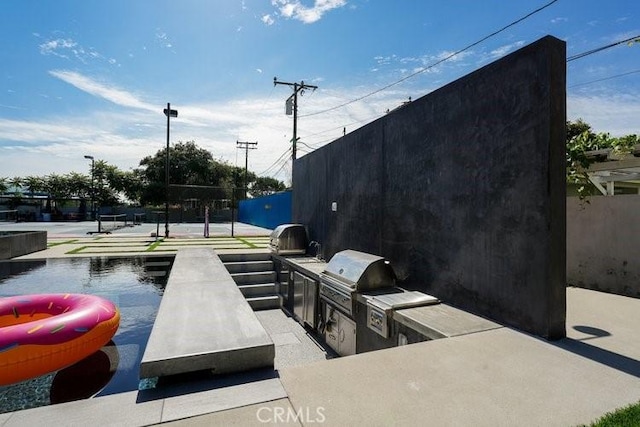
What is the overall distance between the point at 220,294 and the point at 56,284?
4.33 m

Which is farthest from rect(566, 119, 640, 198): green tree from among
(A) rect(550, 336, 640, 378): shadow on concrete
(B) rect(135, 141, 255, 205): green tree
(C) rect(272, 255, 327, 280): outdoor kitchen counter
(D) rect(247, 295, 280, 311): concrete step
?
(B) rect(135, 141, 255, 205): green tree

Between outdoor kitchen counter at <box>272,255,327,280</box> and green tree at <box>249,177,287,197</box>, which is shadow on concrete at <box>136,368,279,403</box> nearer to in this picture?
outdoor kitchen counter at <box>272,255,327,280</box>

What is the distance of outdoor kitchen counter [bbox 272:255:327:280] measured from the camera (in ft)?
23.4

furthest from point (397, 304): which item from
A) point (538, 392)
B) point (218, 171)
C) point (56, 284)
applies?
point (218, 171)

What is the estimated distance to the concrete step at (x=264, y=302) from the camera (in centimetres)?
842

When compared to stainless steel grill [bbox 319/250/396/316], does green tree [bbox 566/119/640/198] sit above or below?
above

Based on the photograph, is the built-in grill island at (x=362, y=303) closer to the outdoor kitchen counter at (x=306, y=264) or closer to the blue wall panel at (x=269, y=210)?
the outdoor kitchen counter at (x=306, y=264)

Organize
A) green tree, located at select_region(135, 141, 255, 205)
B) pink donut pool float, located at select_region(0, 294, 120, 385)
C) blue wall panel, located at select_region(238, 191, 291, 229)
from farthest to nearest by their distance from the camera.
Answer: green tree, located at select_region(135, 141, 255, 205) → blue wall panel, located at select_region(238, 191, 291, 229) → pink donut pool float, located at select_region(0, 294, 120, 385)

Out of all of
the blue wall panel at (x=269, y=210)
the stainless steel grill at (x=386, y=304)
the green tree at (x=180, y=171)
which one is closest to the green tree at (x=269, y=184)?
the green tree at (x=180, y=171)

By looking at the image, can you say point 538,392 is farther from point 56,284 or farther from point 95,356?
point 56,284

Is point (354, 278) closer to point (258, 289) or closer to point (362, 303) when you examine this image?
point (362, 303)

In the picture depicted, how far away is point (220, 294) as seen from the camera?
4.93 meters

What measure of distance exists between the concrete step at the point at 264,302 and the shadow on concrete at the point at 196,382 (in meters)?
5.78

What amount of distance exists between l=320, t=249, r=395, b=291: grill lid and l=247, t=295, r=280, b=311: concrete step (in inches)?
130
